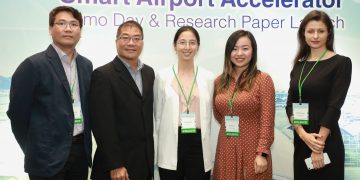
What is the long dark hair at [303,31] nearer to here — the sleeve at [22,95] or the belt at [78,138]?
the belt at [78,138]

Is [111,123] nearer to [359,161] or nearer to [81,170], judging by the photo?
[81,170]

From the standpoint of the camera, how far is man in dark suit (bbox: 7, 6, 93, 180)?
2373mm

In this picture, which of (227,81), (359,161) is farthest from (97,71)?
(359,161)

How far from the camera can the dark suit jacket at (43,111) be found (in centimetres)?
237

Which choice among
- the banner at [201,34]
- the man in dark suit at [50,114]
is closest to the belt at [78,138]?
the man in dark suit at [50,114]

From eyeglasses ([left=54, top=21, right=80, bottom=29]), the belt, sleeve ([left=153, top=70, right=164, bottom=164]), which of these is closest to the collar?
eyeglasses ([left=54, top=21, right=80, bottom=29])

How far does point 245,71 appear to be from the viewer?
111 inches

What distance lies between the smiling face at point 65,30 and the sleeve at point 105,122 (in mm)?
338

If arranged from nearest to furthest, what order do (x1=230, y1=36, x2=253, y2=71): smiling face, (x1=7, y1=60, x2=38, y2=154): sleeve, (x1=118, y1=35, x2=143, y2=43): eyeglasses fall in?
(x1=7, y1=60, x2=38, y2=154): sleeve → (x1=118, y1=35, x2=143, y2=43): eyeglasses → (x1=230, y1=36, x2=253, y2=71): smiling face

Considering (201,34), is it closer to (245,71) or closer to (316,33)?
(245,71)

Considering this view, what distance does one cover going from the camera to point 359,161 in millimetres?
3895

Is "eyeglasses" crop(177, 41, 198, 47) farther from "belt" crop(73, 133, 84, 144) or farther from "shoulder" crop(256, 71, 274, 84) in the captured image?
"belt" crop(73, 133, 84, 144)

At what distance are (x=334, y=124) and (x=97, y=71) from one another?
169 cm

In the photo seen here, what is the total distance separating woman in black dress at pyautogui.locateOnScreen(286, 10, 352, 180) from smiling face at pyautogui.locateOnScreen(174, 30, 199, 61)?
811 millimetres
